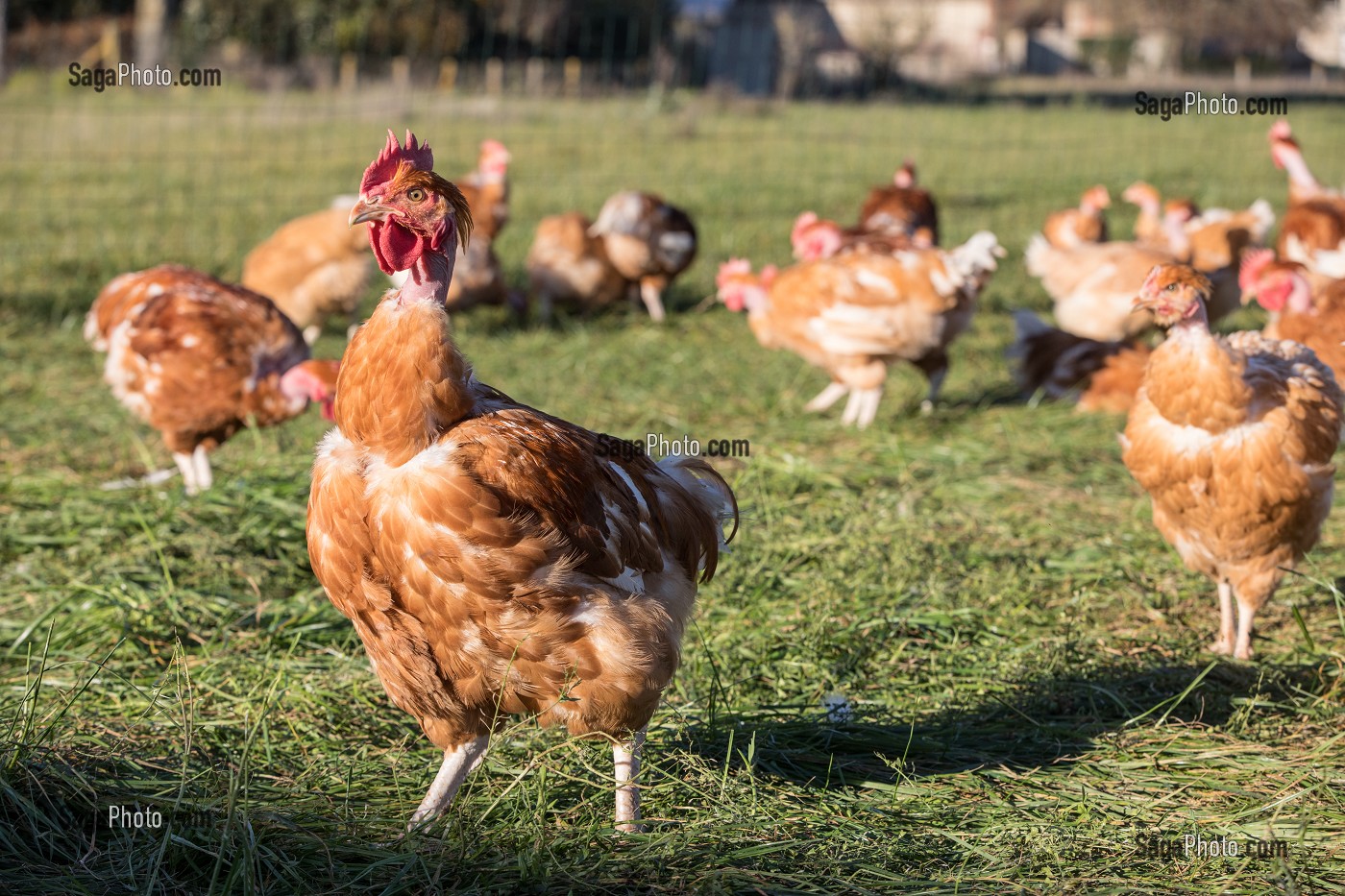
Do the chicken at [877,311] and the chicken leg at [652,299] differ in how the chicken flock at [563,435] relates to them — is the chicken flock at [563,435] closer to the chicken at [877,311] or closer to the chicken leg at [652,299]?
the chicken at [877,311]

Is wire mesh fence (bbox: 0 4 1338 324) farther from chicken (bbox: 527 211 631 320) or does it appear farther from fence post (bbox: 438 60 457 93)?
chicken (bbox: 527 211 631 320)

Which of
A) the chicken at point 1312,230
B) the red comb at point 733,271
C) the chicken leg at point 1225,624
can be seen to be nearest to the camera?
the chicken leg at point 1225,624

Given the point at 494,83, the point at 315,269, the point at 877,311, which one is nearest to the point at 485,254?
the point at 315,269

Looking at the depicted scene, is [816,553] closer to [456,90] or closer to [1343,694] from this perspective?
[1343,694]

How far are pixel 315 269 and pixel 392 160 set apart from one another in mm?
5219

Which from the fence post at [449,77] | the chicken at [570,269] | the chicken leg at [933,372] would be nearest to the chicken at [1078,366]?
the chicken leg at [933,372]

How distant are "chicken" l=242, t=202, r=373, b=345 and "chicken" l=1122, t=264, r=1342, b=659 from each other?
202 inches

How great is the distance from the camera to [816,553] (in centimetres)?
442

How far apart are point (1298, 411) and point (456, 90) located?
516 inches

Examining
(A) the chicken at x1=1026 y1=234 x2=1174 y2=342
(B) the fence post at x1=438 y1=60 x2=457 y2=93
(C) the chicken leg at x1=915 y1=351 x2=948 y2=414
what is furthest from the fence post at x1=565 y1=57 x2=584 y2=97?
(C) the chicken leg at x1=915 y1=351 x2=948 y2=414

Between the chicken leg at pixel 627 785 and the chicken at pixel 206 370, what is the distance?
8.93ft

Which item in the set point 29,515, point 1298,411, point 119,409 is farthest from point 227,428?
point 1298,411

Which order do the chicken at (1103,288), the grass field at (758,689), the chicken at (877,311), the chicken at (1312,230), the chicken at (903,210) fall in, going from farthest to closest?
the chicken at (903,210)
the chicken at (1312,230)
the chicken at (1103,288)
the chicken at (877,311)
the grass field at (758,689)

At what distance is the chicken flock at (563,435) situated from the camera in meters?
2.43
